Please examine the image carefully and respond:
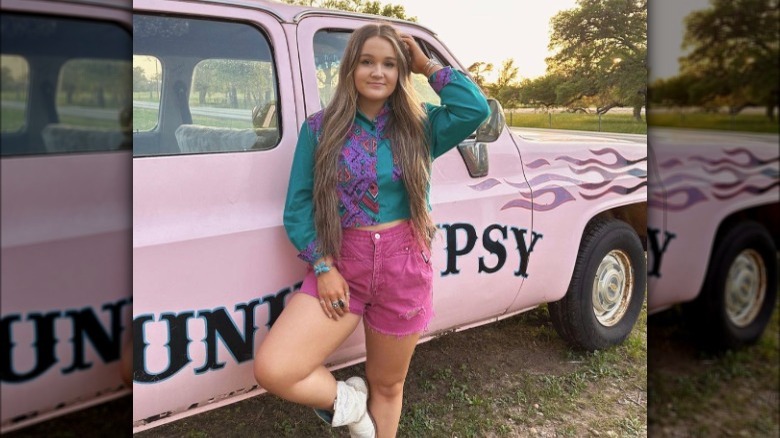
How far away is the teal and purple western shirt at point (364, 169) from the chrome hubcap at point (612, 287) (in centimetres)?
166

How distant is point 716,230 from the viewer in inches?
58.5

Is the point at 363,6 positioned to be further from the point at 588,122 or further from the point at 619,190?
the point at 619,190

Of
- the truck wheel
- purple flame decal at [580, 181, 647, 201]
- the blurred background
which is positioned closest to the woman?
the blurred background

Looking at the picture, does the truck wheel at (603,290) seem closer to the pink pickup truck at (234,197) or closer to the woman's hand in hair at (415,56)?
the pink pickup truck at (234,197)

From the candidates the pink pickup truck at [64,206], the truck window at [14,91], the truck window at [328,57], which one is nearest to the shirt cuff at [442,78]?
the truck window at [328,57]

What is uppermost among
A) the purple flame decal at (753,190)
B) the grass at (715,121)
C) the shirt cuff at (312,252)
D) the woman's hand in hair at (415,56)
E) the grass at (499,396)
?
the woman's hand in hair at (415,56)

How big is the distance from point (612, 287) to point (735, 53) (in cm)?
214

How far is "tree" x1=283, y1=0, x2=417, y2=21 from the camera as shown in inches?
98.7

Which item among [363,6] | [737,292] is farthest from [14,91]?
[737,292]

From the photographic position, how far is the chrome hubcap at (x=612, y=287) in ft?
10.8

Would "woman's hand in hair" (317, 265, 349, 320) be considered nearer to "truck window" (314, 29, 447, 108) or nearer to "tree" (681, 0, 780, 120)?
"truck window" (314, 29, 447, 108)

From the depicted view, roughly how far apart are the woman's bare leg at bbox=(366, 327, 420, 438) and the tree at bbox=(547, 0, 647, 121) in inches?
67.7

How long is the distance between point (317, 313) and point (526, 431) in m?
1.23

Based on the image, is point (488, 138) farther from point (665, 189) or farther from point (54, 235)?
point (54, 235)
